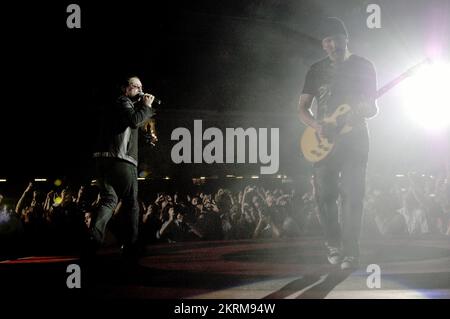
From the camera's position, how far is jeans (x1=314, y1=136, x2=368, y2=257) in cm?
318

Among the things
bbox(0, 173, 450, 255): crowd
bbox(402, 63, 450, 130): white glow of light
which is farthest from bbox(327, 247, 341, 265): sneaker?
bbox(402, 63, 450, 130): white glow of light

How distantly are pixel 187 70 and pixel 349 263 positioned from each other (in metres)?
5.42

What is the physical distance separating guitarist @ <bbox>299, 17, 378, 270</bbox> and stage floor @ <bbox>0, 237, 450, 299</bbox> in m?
0.26

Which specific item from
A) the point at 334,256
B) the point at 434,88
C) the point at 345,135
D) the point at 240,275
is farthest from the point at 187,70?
the point at 240,275

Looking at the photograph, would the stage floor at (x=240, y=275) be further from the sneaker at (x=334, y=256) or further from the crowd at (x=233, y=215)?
the crowd at (x=233, y=215)

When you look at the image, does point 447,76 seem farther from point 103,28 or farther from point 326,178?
point 103,28

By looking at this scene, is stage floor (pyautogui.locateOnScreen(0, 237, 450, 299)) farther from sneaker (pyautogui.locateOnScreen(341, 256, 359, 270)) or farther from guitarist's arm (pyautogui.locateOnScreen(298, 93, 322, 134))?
guitarist's arm (pyautogui.locateOnScreen(298, 93, 322, 134))

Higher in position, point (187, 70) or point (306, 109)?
point (187, 70)

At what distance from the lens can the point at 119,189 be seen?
3.25 m

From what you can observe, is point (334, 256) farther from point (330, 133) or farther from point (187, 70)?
point (187, 70)

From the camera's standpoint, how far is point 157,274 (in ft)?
9.57

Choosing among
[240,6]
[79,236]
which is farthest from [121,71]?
[79,236]
